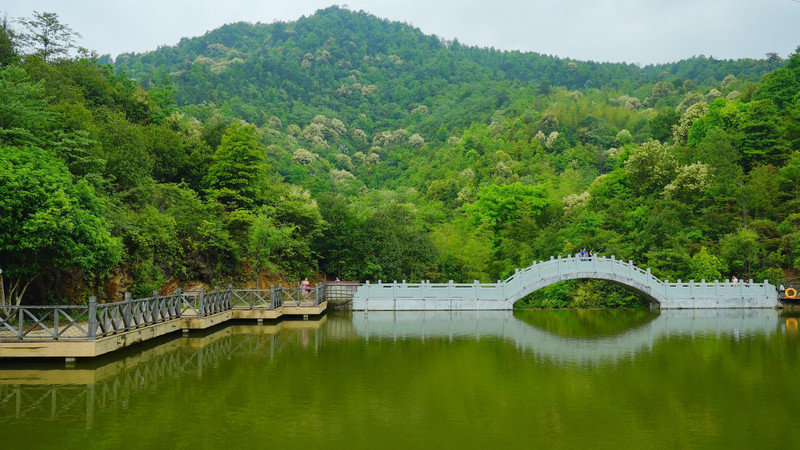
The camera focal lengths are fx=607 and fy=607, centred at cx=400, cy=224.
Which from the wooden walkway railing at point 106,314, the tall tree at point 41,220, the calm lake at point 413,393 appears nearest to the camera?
the calm lake at point 413,393

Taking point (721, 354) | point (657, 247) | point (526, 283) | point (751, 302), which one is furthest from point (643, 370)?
point (657, 247)

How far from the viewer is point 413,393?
10570mm

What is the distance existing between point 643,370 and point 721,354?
11.8 feet

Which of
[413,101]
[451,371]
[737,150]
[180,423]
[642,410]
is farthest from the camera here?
[413,101]

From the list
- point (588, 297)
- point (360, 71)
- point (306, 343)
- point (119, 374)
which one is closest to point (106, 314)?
point (119, 374)

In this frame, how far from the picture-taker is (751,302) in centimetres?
2836

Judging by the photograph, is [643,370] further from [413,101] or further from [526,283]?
[413,101]

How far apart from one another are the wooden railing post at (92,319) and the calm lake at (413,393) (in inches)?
25.0

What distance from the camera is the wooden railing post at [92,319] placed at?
1276 cm

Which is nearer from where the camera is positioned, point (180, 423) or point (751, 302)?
point (180, 423)

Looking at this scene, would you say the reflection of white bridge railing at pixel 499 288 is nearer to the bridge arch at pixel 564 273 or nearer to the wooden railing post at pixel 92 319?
the bridge arch at pixel 564 273

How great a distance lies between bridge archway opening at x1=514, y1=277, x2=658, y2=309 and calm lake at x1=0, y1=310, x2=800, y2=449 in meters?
12.4

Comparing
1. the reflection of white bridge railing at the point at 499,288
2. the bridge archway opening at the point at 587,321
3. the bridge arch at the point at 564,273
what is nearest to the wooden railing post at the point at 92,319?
the bridge archway opening at the point at 587,321

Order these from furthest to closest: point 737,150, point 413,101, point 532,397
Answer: point 413,101 < point 737,150 < point 532,397
